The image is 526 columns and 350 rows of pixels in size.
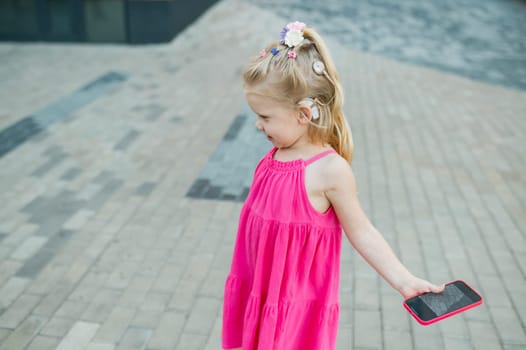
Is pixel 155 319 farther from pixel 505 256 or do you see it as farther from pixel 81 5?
pixel 81 5

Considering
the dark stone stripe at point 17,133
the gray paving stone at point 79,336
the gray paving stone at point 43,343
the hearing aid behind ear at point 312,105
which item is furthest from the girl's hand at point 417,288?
the dark stone stripe at point 17,133

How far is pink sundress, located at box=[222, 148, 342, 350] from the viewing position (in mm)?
1923

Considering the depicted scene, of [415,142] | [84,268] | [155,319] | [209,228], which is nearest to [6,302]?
[84,268]

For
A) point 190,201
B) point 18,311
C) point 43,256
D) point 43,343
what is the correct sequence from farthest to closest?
point 190,201 → point 43,256 → point 18,311 → point 43,343

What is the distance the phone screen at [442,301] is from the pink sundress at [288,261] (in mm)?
392

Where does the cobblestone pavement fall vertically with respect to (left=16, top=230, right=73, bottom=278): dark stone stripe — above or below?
above

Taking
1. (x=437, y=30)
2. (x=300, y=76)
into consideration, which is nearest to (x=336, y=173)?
→ (x=300, y=76)

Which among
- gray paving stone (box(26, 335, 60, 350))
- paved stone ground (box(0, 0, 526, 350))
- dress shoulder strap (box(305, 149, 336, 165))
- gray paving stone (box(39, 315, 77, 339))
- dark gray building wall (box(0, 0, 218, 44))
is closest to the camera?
dress shoulder strap (box(305, 149, 336, 165))

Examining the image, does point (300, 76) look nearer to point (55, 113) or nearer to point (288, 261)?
point (288, 261)

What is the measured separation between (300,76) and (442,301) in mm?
872

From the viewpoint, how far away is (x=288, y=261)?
1965mm

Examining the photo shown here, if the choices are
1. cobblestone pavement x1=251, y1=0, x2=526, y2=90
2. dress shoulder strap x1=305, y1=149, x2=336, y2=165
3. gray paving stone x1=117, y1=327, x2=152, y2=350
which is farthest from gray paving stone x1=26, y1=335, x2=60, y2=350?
cobblestone pavement x1=251, y1=0, x2=526, y2=90

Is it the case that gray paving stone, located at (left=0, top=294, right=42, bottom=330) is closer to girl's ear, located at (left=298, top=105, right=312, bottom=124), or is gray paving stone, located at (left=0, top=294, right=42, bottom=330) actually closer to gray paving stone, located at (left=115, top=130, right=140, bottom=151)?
girl's ear, located at (left=298, top=105, right=312, bottom=124)

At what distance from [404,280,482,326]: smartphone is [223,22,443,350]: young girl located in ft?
0.12
